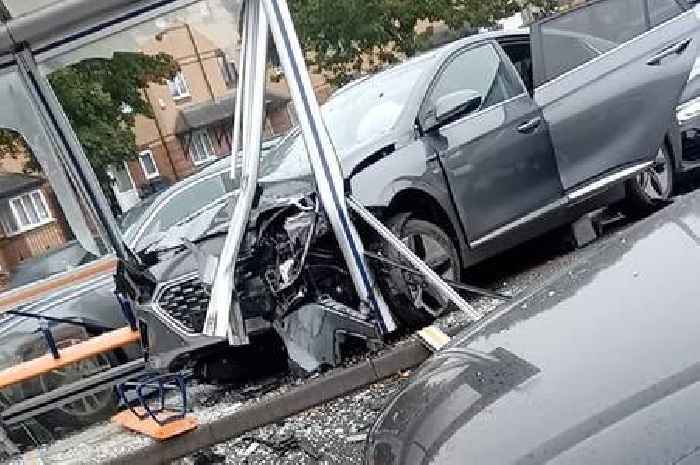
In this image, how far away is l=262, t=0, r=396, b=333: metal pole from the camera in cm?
513

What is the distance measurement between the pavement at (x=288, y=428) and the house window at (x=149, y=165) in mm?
2450

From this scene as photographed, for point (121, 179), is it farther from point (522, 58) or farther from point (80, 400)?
point (522, 58)

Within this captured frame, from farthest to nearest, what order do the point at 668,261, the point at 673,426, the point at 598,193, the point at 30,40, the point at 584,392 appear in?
the point at 598,193
the point at 30,40
the point at 668,261
the point at 584,392
the point at 673,426

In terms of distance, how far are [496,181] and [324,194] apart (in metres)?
1.31

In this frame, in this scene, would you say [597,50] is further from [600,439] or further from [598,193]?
[600,439]

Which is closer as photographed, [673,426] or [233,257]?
[673,426]

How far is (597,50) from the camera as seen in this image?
6.43 metres

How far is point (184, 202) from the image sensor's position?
6434 mm

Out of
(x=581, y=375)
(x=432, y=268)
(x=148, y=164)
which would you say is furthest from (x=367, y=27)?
(x=581, y=375)

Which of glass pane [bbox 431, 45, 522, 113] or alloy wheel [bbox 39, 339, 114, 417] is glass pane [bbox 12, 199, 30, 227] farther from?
glass pane [bbox 431, 45, 522, 113]

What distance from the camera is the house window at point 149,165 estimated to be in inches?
308

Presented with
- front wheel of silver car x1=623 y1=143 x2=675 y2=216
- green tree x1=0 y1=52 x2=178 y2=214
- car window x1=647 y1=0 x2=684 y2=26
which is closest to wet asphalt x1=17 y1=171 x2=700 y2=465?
front wheel of silver car x1=623 y1=143 x2=675 y2=216

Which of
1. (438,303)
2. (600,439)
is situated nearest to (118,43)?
(438,303)

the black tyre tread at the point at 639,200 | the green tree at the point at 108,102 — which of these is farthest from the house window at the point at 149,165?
the black tyre tread at the point at 639,200
